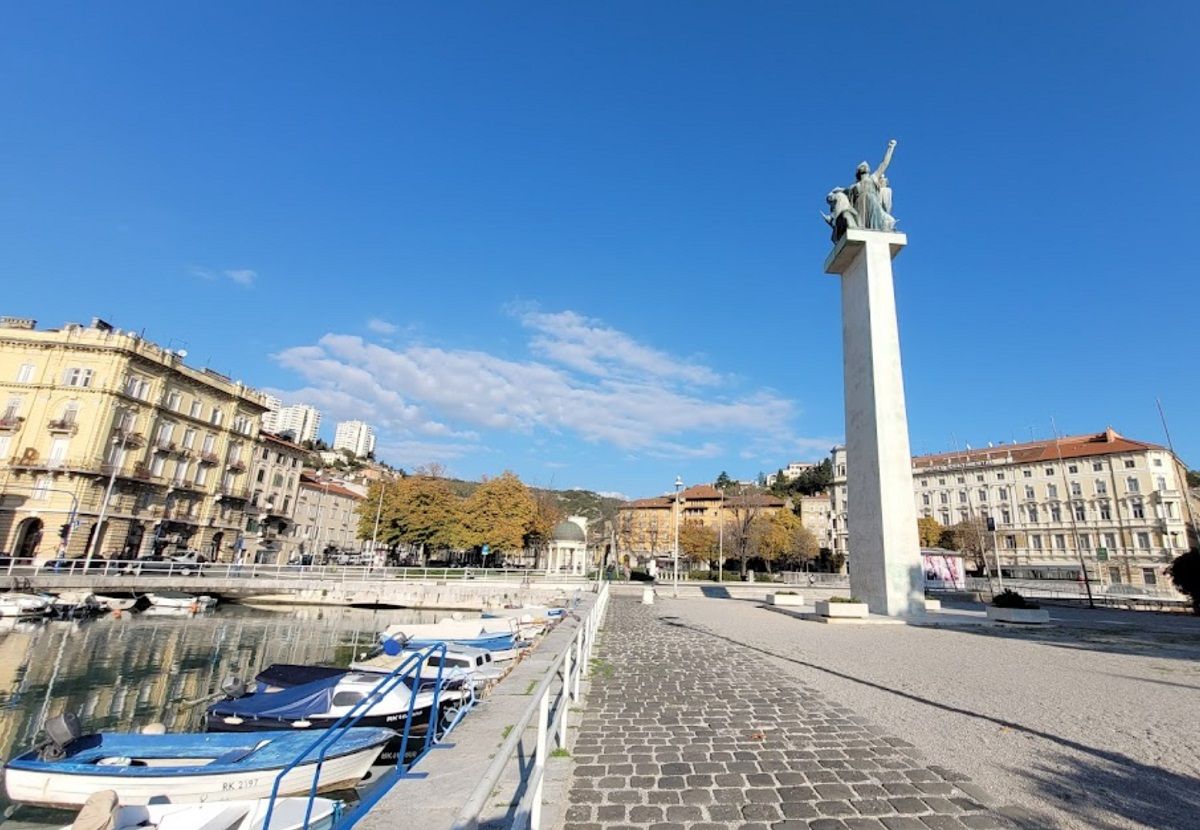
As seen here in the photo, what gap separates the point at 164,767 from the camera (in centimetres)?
853

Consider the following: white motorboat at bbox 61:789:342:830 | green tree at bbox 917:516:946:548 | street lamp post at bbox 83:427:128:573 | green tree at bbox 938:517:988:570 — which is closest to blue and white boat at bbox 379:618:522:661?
white motorboat at bbox 61:789:342:830

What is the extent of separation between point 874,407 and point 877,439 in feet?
4.27

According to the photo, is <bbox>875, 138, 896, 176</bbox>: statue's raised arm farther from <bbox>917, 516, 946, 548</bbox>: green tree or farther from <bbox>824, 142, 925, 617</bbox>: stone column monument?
<bbox>917, 516, 946, 548</bbox>: green tree

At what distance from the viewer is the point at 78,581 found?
3269 cm

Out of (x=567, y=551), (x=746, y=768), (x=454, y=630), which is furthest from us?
(x=567, y=551)

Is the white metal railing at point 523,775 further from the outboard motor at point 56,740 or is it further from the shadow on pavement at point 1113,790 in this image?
the outboard motor at point 56,740

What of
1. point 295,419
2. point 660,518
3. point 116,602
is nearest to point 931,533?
point 660,518

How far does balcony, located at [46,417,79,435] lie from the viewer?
1660 inches

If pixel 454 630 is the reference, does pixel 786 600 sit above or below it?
above

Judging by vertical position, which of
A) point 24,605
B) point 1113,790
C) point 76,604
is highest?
point 1113,790

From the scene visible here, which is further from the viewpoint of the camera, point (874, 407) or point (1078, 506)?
point (1078, 506)

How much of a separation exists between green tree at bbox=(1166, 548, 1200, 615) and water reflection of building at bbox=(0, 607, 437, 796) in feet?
130

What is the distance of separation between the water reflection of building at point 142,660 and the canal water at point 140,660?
0.03 m

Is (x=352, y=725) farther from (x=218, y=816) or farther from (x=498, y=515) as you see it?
(x=498, y=515)
